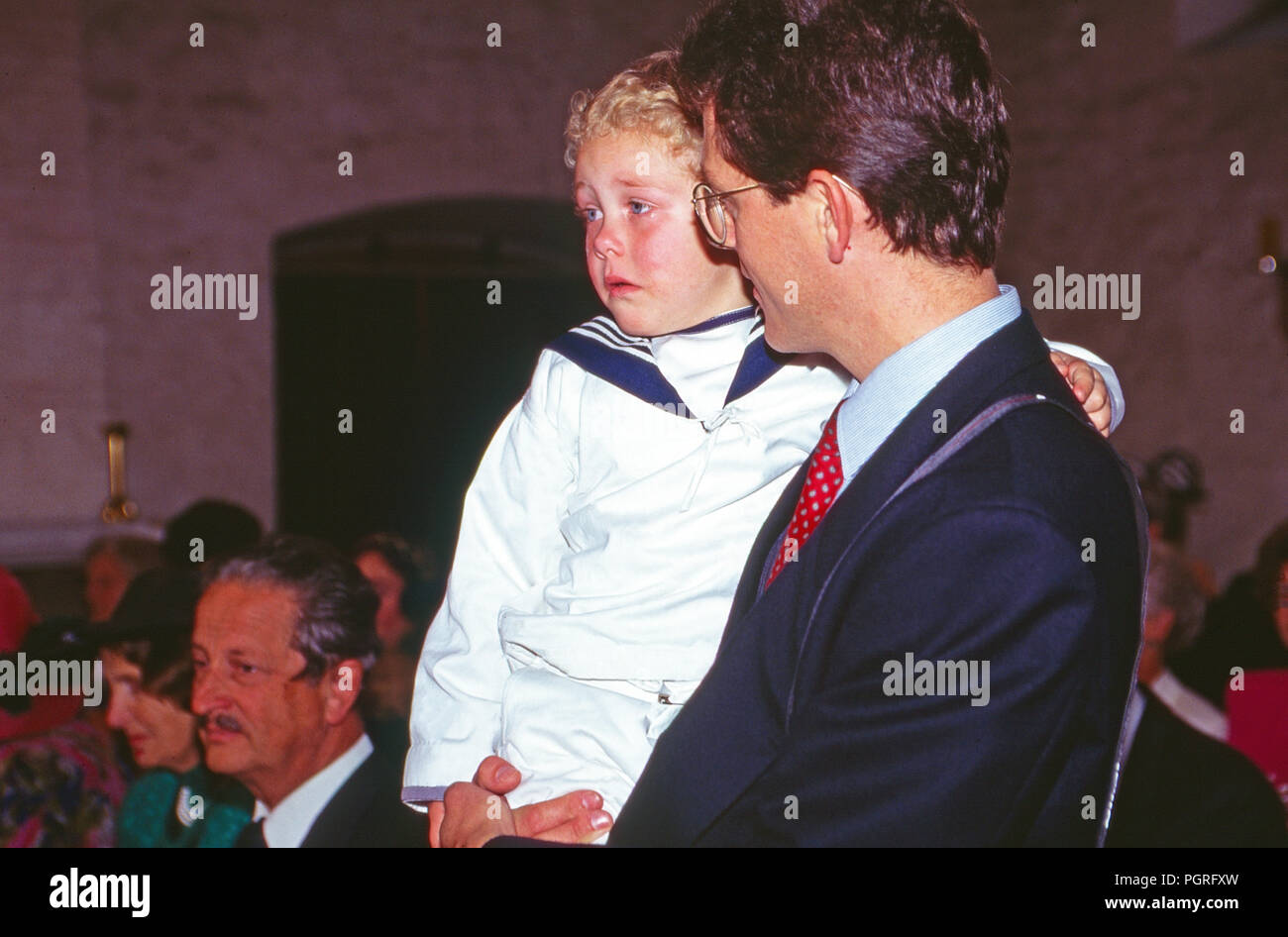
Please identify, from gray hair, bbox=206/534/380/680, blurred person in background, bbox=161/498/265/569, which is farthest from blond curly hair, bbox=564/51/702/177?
blurred person in background, bbox=161/498/265/569

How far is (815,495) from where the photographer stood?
1516 millimetres

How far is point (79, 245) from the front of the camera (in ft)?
22.4

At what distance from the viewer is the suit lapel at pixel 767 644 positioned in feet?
4.46

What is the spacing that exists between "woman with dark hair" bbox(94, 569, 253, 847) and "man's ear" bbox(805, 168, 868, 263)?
2.29 meters

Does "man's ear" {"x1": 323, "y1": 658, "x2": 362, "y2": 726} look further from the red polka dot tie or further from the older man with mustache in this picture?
the red polka dot tie

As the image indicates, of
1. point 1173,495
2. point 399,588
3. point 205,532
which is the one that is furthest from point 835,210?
point 1173,495

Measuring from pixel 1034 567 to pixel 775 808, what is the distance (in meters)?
0.37

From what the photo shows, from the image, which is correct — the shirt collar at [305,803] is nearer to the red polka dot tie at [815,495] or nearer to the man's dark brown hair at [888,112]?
the red polka dot tie at [815,495]

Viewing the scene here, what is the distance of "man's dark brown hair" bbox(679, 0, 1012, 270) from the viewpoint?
56.4 inches

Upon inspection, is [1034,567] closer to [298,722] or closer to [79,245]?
[298,722]

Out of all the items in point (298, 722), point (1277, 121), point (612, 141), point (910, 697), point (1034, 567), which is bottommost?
point (298, 722)
